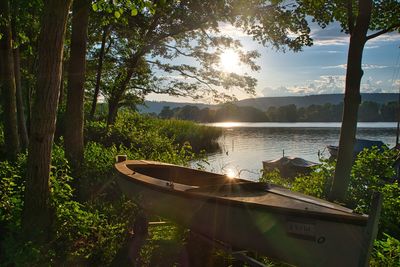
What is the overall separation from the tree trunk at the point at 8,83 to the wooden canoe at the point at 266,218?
4918 mm

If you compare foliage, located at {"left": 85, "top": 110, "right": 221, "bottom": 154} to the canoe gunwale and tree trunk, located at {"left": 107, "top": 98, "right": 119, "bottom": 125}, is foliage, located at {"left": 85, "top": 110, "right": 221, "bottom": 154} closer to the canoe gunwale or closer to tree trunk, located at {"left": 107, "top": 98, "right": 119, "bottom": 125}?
tree trunk, located at {"left": 107, "top": 98, "right": 119, "bottom": 125}

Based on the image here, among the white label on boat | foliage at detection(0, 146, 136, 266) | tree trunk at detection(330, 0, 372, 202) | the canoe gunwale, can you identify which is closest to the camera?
the canoe gunwale

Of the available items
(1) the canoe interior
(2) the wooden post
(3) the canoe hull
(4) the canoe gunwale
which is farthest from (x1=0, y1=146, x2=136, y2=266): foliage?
(2) the wooden post

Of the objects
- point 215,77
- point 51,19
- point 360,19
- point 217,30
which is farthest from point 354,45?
point 215,77

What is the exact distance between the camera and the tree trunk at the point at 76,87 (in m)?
9.97

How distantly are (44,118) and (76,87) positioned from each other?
448cm

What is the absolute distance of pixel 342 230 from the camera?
4.69 metres

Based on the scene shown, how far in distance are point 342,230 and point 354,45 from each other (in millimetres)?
6058

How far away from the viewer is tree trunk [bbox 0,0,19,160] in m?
9.86

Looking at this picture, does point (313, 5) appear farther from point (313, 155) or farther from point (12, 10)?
point (313, 155)

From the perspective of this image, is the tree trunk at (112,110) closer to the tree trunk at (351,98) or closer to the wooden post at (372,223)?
the tree trunk at (351,98)


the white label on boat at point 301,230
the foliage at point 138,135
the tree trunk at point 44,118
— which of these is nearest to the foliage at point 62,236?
the tree trunk at point 44,118

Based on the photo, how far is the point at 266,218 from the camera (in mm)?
5223

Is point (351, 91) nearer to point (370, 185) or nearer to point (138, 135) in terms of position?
point (370, 185)
